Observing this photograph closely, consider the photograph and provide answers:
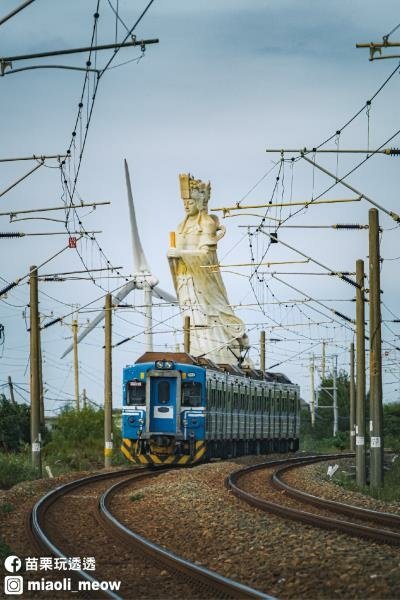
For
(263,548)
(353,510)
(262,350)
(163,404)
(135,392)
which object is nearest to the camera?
(263,548)

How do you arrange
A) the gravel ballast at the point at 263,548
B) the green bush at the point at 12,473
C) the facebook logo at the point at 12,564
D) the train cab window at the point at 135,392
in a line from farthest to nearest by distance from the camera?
the train cab window at the point at 135,392 → the green bush at the point at 12,473 → the facebook logo at the point at 12,564 → the gravel ballast at the point at 263,548

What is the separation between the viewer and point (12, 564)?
1486cm

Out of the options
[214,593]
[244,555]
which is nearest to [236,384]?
[244,555]

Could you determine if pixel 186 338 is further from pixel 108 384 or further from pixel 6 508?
pixel 6 508

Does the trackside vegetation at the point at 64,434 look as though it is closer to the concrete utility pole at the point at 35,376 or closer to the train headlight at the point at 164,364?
the concrete utility pole at the point at 35,376

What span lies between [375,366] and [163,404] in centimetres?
840

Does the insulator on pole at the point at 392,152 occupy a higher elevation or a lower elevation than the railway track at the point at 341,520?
higher

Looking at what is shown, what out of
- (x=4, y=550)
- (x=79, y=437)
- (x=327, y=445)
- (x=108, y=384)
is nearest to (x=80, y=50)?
(x=4, y=550)

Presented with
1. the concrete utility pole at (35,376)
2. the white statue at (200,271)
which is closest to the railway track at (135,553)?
the concrete utility pole at (35,376)

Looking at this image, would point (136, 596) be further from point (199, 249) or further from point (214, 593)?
point (199, 249)

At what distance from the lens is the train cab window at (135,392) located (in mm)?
37469

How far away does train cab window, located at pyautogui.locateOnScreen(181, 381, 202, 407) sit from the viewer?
122 ft

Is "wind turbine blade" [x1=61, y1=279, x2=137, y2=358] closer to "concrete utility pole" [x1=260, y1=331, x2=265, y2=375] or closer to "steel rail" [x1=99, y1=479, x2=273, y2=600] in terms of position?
"concrete utility pole" [x1=260, y1=331, x2=265, y2=375]

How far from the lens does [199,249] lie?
219 feet
